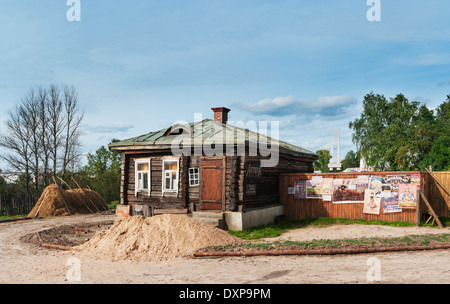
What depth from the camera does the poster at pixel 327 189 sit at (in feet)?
58.3

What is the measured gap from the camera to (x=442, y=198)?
1744 centimetres

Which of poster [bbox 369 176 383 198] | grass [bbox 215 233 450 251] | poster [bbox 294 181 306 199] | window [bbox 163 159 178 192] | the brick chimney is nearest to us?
grass [bbox 215 233 450 251]

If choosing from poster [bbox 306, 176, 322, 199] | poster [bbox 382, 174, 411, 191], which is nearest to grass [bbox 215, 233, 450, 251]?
poster [bbox 382, 174, 411, 191]

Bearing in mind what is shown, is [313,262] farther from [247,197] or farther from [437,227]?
[437,227]

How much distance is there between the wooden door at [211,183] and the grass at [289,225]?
1583mm

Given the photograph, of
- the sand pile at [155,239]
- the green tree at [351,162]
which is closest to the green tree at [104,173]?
the sand pile at [155,239]

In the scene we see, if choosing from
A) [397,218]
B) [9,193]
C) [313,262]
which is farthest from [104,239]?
[9,193]

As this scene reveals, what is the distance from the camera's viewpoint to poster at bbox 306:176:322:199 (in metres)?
18.0

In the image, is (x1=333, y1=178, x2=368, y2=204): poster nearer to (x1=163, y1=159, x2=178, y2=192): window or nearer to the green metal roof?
the green metal roof

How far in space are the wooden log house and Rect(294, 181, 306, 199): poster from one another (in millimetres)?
992

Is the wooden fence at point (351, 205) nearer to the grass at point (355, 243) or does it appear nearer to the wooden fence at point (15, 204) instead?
the grass at point (355, 243)

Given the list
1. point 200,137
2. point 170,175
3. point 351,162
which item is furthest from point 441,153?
point 351,162
